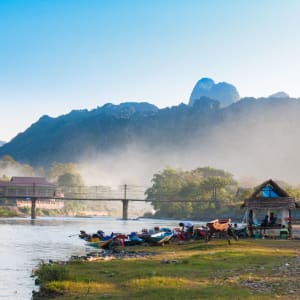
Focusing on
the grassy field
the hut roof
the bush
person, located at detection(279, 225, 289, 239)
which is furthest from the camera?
person, located at detection(279, 225, 289, 239)

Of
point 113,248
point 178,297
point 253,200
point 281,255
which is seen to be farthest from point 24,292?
point 253,200

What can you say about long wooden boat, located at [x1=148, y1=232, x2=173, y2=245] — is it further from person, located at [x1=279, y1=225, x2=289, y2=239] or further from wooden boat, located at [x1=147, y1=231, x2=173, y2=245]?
person, located at [x1=279, y1=225, x2=289, y2=239]

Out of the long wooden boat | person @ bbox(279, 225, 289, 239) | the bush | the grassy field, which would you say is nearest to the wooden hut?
person @ bbox(279, 225, 289, 239)

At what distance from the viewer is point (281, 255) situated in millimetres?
33750

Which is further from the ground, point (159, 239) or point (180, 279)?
point (180, 279)

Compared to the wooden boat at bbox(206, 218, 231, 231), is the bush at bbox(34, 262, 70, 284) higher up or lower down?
lower down

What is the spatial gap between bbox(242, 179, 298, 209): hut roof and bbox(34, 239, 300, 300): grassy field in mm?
19394

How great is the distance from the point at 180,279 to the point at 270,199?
30575mm

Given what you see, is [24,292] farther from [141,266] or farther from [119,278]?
[141,266]

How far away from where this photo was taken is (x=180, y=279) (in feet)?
74.8

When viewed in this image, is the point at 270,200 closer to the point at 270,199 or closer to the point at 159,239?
the point at 270,199

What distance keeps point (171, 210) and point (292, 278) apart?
174m

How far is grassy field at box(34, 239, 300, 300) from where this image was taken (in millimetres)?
19703

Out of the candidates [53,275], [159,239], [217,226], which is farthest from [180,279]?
[159,239]
